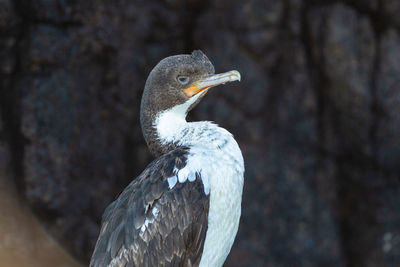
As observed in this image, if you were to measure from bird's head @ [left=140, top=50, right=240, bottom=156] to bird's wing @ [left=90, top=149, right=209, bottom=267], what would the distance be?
1.36ft

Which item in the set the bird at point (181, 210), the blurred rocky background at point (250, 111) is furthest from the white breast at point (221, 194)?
the blurred rocky background at point (250, 111)

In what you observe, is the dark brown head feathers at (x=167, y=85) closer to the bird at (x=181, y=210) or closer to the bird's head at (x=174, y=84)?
the bird's head at (x=174, y=84)

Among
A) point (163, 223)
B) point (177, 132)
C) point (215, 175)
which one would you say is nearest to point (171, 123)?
point (177, 132)

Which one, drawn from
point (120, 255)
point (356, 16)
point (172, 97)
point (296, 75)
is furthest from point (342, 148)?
point (120, 255)

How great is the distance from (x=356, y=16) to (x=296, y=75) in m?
0.81

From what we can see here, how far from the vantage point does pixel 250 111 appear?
21.0 feet

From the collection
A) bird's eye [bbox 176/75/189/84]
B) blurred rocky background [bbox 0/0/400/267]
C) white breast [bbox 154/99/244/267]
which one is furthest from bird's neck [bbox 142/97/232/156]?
blurred rocky background [bbox 0/0/400/267]

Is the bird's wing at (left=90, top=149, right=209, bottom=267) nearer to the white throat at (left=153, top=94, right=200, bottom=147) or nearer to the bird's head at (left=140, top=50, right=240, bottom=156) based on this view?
the white throat at (left=153, top=94, right=200, bottom=147)

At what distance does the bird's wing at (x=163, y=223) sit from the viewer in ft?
11.2

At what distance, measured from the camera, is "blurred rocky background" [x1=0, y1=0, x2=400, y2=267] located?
5.62 m

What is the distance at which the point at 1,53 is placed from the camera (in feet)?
17.9

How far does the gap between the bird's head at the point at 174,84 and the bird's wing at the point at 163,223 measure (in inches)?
16.3

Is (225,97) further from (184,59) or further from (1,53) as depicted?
(184,59)

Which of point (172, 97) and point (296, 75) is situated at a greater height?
point (172, 97)
